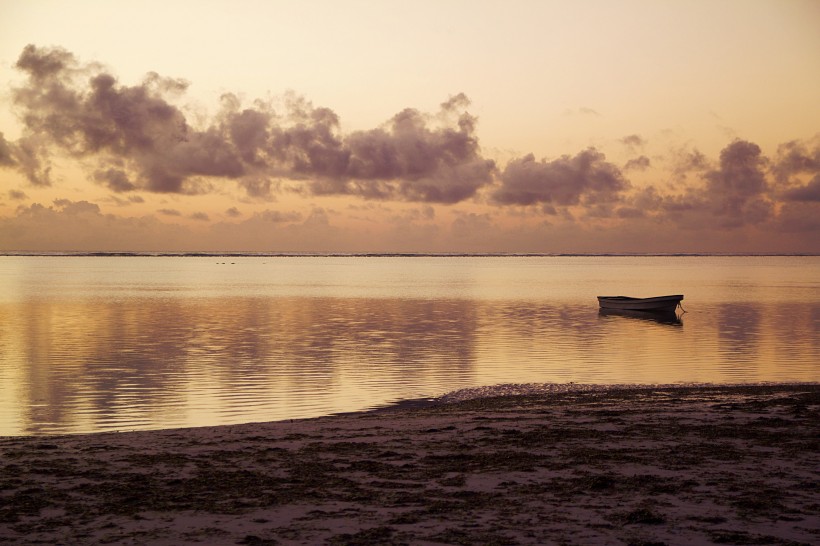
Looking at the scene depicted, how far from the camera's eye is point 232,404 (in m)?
26.4

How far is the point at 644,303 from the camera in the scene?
7469cm

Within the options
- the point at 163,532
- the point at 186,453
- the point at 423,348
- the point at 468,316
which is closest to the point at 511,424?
the point at 186,453

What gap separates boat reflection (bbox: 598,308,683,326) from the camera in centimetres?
6758

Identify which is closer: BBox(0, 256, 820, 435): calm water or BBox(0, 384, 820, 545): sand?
BBox(0, 384, 820, 545): sand

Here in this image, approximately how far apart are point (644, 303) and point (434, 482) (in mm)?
65597

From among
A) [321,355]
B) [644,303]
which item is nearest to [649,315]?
[644,303]

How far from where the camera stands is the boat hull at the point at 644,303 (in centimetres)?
7200

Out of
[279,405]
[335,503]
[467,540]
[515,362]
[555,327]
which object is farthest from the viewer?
[555,327]

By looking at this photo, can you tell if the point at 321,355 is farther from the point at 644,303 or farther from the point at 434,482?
the point at 644,303

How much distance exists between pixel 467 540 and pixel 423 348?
34.4 metres

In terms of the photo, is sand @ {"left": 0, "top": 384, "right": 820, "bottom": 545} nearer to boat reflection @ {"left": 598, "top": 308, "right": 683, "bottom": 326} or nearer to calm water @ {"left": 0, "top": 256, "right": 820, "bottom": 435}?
calm water @ {"left": 0, "top": 256, "right": 820, "bottom": 435}

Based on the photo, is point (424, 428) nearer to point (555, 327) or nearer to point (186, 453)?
point (186, 453)

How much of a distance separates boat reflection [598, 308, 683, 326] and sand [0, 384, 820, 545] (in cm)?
4986

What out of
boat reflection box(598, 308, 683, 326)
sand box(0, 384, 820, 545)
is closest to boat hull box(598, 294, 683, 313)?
boat reflection box(598, 308, 683, 326)
